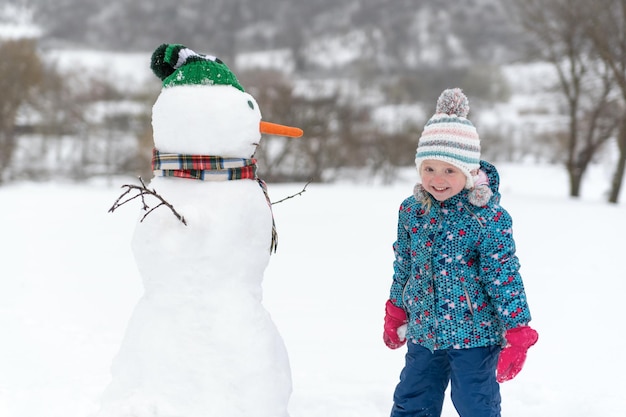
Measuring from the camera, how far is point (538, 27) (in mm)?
11375

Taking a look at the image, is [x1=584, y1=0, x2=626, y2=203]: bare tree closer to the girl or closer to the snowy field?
the snowy field

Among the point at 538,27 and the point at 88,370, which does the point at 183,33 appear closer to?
the point at 538,27

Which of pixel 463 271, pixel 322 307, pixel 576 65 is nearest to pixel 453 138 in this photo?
pixel 463 271

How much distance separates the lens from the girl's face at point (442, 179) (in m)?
1.62

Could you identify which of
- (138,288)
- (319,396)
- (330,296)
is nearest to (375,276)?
(330,296)

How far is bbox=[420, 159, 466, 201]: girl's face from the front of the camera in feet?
5.32

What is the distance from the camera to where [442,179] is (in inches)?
64.1

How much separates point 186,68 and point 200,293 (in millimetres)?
688

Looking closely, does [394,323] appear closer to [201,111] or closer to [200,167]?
[200,167]

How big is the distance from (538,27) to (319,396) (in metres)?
11.3

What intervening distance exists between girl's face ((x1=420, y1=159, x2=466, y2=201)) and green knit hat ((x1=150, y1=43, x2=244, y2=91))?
2.18ft

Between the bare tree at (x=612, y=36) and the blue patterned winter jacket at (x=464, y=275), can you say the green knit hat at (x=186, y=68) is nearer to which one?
the blue patterned winter jacket at (x=464, y=275)

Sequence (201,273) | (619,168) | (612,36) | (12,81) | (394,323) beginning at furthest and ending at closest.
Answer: (12,81) < (619,168) < (612,36) < (394,323) < (201,273)

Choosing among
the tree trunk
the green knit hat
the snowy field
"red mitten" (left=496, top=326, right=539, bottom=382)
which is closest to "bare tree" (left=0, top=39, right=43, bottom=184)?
the snowy field
